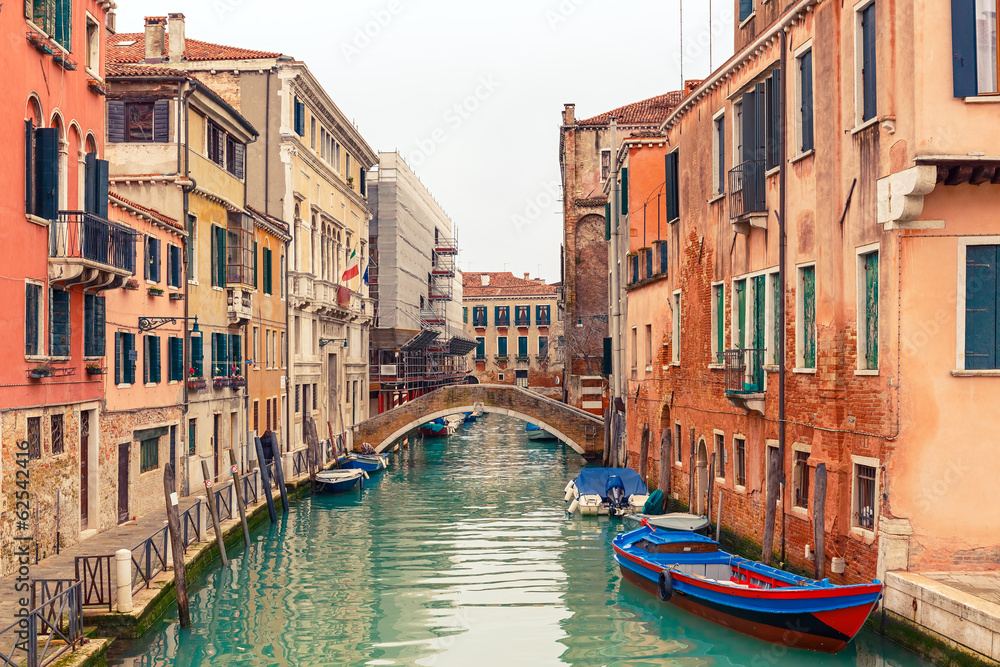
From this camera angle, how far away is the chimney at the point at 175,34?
2486cm

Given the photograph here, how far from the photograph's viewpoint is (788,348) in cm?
1242

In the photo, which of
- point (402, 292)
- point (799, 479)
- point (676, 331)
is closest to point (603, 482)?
point (676, 331)

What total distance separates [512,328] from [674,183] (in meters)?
48.1

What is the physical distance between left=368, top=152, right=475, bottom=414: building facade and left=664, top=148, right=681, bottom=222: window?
69.0ft

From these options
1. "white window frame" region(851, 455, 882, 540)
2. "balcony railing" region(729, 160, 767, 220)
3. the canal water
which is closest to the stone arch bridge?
the canal water

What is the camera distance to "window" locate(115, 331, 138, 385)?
613 inches

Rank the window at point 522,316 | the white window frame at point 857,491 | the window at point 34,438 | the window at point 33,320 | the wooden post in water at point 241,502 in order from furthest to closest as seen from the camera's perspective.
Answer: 1. the window at point 522,316
2. the wooden post in water at point 241,502
3. the window at point 34,438
4. the window at point 33,320
5. the white window frame at point 857,491

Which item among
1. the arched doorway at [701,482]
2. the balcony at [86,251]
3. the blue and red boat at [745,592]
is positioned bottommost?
the blue and red boat at [745,592]

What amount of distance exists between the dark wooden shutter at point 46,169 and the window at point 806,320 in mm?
8865

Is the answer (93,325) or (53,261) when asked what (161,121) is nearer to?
(93,325)

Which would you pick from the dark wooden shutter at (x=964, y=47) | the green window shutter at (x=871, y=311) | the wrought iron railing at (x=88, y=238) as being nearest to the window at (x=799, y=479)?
the green window shutter at (x=871, y=311)

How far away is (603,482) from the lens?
21188 mm

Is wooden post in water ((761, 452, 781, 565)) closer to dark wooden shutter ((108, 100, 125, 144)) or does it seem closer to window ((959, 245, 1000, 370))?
window ((959, 245, 1000, 370))

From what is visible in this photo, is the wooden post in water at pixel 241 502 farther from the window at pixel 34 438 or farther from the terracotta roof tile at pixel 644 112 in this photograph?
the terracotta roof tile at pixel 644 112
